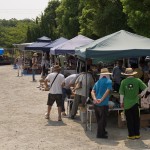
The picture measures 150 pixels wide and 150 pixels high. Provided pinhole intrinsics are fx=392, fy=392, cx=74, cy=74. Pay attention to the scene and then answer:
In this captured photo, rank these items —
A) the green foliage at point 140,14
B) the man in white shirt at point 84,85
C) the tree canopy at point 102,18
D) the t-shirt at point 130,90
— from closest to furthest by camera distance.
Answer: the t-shirt at point 130,90, the man in white shirt at point 84,85, the green foliage at point 140,14, the tree canopy at point 102,18

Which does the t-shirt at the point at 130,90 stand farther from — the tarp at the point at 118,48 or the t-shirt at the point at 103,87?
the tarp at the point at 118,48

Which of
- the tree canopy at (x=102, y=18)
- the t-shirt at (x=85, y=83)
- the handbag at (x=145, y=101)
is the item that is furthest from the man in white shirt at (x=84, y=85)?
the tree canopy at (x=102, y=18)

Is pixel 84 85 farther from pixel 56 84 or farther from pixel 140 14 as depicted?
pixel 140 14

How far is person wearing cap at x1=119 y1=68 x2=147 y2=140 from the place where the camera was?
346 inches

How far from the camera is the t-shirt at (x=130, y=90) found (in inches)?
346

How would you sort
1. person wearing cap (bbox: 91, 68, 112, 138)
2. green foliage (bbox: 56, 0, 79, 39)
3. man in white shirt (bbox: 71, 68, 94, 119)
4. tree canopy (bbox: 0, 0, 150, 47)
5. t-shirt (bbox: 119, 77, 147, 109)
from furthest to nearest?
green foliage (bbox: 56, 0, 79, 39) → tree canopy (bbox: 0, 0, 150, 47) → man in white shirt (bbox: 71, 68, 94, 119) → person wearing cap (bbox: 91, 68, 112, 138) → t-shirt (bbox: 119, 77, 147, 109)

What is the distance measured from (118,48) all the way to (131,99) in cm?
155

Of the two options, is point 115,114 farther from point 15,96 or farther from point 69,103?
point 15,96

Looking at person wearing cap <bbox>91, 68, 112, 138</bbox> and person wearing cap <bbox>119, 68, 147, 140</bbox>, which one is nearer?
person wearing cap <bbox>119, 68, 147, 140</bbox>

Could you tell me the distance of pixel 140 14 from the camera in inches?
805

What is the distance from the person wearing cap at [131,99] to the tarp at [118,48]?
0.86m

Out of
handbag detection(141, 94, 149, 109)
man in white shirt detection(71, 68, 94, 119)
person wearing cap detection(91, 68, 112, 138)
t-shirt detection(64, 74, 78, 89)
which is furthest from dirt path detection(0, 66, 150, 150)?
t-shirt detection(64, 74, 78, 89)

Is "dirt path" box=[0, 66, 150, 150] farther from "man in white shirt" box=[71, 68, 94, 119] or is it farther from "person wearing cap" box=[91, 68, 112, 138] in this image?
"man in white shirt" box=[71, 68, 94, 119]

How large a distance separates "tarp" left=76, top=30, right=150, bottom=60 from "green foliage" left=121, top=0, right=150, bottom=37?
10.2 metres
